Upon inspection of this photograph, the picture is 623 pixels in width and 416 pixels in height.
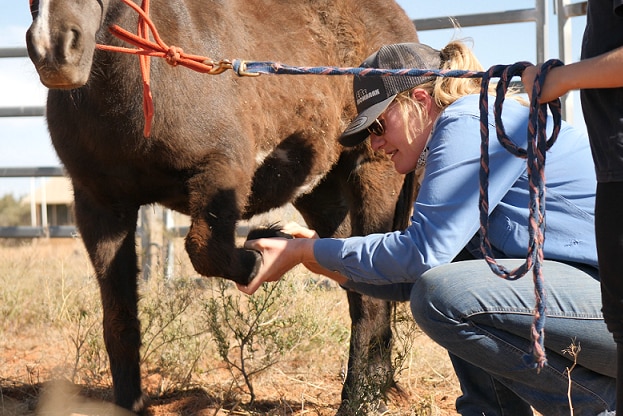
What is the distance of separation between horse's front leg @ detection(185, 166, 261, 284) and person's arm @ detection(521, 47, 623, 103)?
1.26 metres

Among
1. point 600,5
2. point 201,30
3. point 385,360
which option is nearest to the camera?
point 600,5

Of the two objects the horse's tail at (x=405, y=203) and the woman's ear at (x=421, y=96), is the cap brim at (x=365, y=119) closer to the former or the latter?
the woman's ear at (x=421, y=96)

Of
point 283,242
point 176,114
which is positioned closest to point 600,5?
point 283,242

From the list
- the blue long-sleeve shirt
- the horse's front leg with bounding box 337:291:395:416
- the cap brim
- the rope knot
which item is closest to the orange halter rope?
the rope knot

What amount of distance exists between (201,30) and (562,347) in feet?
6.46

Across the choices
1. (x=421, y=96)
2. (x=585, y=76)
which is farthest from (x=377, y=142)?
(x=585, y=76)

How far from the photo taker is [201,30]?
3234 mm

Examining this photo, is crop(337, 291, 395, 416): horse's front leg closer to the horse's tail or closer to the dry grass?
the dry grass

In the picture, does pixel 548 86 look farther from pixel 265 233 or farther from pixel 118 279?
pixel 118 279

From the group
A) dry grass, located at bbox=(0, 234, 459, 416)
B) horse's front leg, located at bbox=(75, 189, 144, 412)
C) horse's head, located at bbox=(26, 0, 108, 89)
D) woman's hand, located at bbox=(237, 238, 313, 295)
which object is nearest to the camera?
horse's head, located at bbox=(26, 0, 108, 89)

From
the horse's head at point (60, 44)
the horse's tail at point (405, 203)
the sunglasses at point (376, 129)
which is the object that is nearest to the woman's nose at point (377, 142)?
the sunglasses at point (376, 129)

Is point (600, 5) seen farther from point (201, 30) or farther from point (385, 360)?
point (385, 360)

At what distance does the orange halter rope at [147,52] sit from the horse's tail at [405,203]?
184 centimetres

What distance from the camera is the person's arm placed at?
4.97 feet
